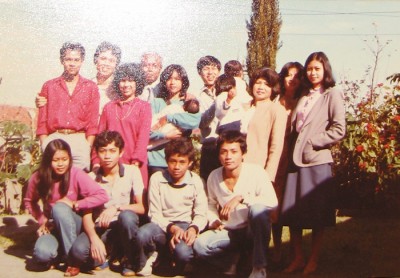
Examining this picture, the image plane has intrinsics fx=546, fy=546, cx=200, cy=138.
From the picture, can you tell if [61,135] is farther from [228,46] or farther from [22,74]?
[228,46]

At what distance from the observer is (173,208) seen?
2.72 metres

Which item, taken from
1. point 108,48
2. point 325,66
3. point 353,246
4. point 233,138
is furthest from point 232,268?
point 108,48

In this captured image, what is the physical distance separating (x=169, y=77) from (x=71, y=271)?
116cm

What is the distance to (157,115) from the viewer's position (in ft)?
9.99

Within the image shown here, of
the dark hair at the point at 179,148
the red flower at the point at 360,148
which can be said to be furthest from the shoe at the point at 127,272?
the red flower at the point at 360,148

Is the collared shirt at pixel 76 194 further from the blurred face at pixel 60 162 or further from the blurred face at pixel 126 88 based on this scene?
the blurred face at pixel 126 88

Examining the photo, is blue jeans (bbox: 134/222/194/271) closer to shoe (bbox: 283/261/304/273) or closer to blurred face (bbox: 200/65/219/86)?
shoe (bbox: 283/261/304/273)

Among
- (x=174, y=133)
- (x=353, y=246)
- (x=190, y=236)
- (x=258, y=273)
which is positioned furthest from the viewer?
(x=353, y=246)

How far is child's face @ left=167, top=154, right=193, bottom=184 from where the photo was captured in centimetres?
271

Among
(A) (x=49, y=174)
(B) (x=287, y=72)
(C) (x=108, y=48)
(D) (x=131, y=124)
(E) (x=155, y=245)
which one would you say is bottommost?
(E) (x=155, y=245)

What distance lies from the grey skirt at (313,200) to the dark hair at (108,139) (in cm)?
92

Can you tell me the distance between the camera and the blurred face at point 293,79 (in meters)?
2.92

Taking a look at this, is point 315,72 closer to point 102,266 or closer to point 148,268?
point 148,268

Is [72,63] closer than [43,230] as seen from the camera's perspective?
No
